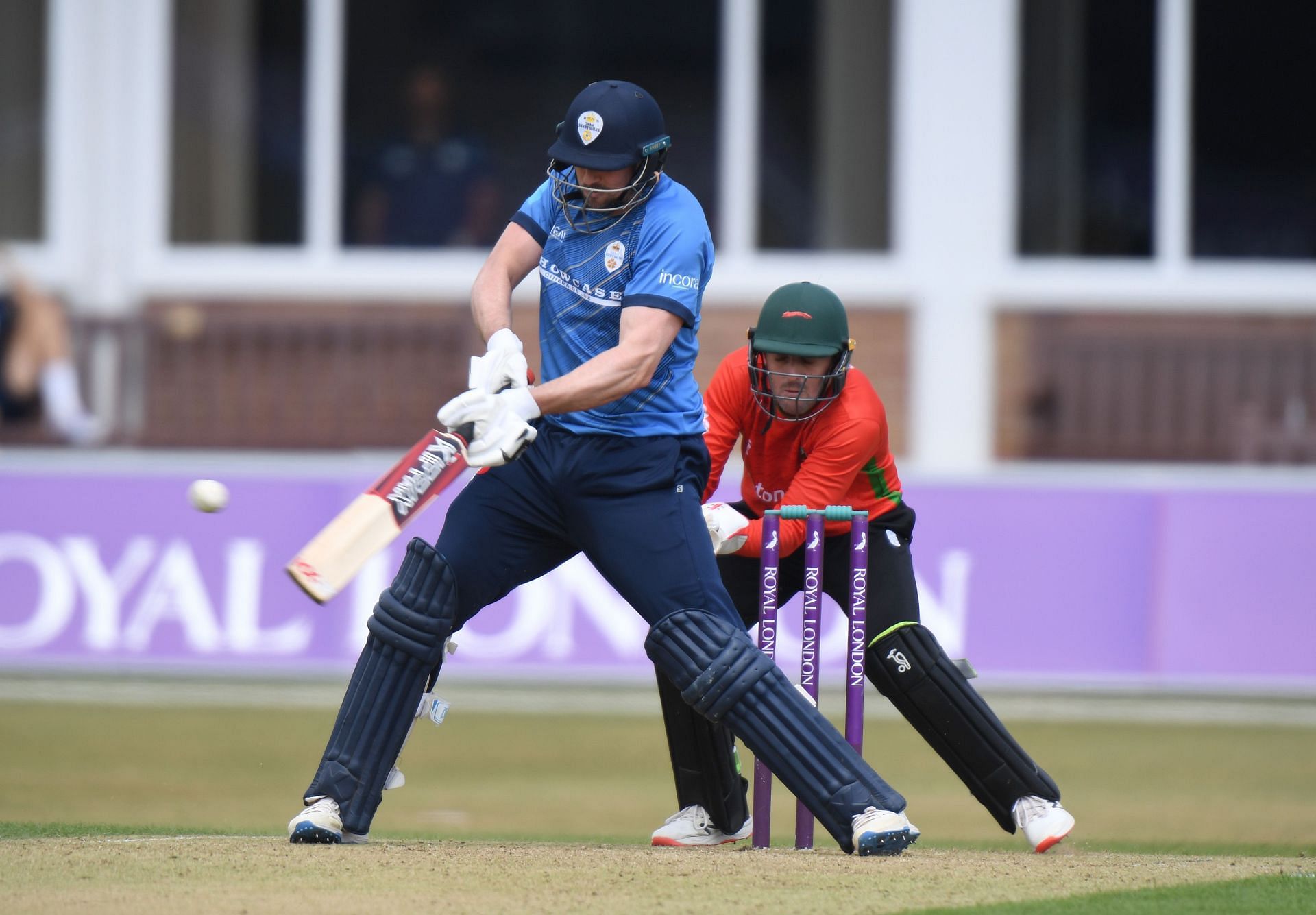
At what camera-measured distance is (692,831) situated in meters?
4.82

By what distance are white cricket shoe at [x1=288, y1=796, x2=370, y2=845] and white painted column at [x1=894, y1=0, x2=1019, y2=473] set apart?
7.48 m

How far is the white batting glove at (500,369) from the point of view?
4109mm

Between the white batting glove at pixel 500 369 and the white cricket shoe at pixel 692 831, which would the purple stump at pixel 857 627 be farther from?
the white batting glove at pixel 500 369

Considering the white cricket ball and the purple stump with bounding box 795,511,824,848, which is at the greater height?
the white cricket ball

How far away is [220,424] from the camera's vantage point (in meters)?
11.2

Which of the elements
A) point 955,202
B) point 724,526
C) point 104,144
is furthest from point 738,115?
point 724,526

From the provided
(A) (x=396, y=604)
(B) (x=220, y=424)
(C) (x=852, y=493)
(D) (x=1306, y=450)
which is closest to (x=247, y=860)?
(A) (x=396, y=604)

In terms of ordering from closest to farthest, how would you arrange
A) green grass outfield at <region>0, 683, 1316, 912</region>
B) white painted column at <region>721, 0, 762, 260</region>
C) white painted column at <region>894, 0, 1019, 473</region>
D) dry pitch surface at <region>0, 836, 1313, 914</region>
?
dry pitch surface at <region>0, 836, 1313, 914</region> → green grass outfield at <region>0, 683, 1316, 912</region> → white painted column at <region>894, 0, 1019, 473</region> → white painted column at <region>721, 0, 762, 260</region>

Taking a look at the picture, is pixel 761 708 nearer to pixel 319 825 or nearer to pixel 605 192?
pixel 319 825

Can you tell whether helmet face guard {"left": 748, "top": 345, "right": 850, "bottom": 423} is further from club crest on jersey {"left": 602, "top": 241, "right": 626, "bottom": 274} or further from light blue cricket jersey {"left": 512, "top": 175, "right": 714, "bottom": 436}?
club crest on jersey {"left": 602, "top": 241, "right": 626, "bottom": 274}

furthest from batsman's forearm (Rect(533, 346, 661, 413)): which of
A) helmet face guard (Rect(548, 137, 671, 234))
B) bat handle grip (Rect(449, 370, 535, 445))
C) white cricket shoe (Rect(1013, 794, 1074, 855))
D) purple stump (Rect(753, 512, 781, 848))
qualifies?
white cricket shoe (Rect(1013, 794, 1074, 855))

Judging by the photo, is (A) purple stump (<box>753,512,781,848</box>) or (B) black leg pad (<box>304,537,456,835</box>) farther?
Answer: (A) purple stump (<box>753,512,781,848</box>)

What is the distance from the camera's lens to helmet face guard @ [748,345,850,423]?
183 inches

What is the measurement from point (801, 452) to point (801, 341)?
0.35 metres
